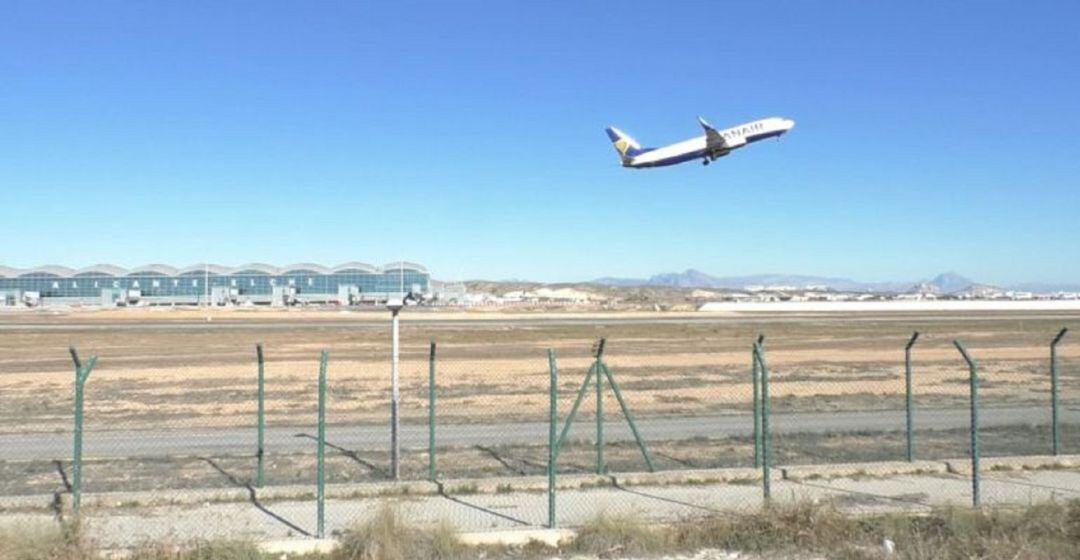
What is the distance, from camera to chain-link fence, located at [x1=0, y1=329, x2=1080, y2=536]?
11.6m

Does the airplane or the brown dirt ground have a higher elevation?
the airplane

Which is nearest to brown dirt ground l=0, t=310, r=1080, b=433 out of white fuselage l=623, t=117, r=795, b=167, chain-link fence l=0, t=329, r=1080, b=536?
chain-link fence l=0, t=329, r=1080, b=536

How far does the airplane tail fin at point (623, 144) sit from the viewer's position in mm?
43594

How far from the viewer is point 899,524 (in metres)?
10.0

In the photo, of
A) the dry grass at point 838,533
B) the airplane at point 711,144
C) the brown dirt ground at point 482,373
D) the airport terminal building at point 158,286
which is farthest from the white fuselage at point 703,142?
the airport terminal building at point 158,286

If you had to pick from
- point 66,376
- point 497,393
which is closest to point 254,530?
point 497,393

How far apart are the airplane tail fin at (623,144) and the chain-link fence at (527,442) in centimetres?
1478

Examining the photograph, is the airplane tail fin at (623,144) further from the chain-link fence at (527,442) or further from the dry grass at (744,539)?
the dry grass at (744,539)

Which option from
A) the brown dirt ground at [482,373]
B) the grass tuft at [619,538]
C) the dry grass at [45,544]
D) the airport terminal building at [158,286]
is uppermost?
the airport terminal building at [158,286]

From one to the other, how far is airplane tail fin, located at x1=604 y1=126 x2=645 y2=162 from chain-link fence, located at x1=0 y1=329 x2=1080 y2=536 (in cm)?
1478

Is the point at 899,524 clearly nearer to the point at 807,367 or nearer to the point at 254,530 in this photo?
the point at 254,530

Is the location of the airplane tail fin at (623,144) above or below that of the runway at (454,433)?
above

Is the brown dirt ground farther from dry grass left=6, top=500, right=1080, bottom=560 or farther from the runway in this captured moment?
dry grass left=6, top=500, right=1080, bottom=560

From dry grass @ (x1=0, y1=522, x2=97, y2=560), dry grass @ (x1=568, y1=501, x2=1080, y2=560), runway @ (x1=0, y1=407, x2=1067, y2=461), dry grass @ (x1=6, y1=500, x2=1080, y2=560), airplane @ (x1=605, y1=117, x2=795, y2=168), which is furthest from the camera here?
airplane @ (x1=605, y1=117, x2=795, y2=168)
